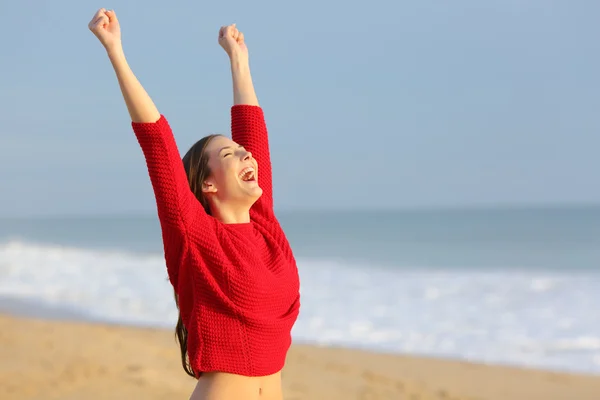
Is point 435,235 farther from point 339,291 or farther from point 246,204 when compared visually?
point 246,204

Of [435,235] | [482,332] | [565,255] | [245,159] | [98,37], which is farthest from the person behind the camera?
[435,235]

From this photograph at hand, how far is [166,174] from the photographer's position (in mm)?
2203

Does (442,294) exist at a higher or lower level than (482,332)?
lower

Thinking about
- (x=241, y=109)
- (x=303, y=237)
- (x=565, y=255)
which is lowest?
(x=303, y=237)

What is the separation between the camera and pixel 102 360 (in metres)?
6.59

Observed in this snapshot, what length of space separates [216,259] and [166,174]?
0.30 m

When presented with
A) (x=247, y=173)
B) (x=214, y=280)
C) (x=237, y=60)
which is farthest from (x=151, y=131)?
(x=237, y=60)

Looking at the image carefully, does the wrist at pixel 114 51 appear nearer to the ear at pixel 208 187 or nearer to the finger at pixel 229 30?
the ear at pixel 208 187

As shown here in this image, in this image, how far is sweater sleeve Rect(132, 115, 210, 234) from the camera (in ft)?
7.23

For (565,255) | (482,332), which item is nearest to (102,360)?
(482,332)

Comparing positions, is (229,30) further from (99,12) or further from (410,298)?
(410,298)

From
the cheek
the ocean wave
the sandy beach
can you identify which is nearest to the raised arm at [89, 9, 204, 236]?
the cheek

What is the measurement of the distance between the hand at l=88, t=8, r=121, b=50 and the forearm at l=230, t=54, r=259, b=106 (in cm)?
65

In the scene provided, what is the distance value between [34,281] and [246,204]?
12203 mm
